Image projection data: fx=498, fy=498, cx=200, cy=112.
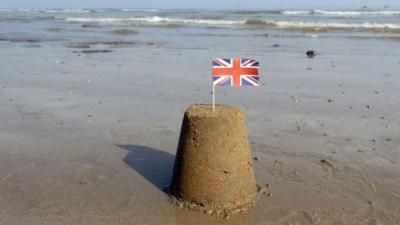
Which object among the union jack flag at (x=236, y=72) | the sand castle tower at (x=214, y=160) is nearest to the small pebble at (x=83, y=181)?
the sand castle tower at (x=214, y=160)

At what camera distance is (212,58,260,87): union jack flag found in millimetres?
4477

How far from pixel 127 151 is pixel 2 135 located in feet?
6.19

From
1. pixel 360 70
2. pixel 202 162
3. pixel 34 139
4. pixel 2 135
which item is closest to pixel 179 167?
pixel 202 162

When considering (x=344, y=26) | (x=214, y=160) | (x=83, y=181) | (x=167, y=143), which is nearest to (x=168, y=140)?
(x=167, y=143)

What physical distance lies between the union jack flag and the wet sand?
3.68ft

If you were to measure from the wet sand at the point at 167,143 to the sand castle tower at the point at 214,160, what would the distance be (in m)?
0.17

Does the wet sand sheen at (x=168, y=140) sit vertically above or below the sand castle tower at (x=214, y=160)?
below

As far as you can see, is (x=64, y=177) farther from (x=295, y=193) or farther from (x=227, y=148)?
(x=295, y=193)

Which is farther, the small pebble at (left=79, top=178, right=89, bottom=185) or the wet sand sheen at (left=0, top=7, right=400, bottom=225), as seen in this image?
the small pebble at (left=79, top=178, right=89, bottom=185)

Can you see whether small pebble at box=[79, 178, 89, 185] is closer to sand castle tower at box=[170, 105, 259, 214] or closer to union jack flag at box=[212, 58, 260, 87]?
sand castle tower at box=[170, 105, 259, 214]

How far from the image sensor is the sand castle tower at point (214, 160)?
14.2ft

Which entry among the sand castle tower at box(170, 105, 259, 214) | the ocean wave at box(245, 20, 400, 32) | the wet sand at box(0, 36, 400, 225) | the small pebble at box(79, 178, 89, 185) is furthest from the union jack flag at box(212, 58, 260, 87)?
the ocean wave at box(245, 20, 400, 32)

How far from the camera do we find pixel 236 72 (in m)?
4.50

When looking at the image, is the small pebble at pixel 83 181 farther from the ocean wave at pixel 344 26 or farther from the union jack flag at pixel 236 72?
the ocean wave at pixel 344 26
